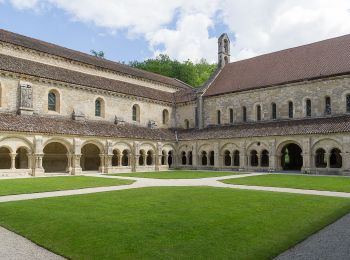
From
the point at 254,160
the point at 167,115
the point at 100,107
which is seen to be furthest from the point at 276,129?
the point at 100,107

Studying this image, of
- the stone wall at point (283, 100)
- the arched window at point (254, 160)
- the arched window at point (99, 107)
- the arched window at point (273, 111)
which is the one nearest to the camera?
the stone wall at point (283, 100)

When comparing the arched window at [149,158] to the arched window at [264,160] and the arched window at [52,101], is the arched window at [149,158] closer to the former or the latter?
the arched window at [52,101]

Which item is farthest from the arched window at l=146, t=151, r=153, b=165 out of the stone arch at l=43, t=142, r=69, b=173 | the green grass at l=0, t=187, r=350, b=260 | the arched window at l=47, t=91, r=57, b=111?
the green grass at l=0, t=187, r=350, b=260

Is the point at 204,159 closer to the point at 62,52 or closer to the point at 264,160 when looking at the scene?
the point at 264,160

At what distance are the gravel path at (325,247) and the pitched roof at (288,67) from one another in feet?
83.8

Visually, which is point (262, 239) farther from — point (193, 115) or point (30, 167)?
point (193, 115)

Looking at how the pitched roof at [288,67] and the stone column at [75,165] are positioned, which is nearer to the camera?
the stone column at [75,165]

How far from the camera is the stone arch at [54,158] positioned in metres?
32.0

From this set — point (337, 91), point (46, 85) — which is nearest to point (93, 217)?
point (46, 85)

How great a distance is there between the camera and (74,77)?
3353 cm

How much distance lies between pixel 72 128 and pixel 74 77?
6.36 metres

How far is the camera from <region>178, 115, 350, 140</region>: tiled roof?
28.3 meters

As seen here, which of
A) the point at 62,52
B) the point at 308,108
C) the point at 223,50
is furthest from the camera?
the point at 223,50

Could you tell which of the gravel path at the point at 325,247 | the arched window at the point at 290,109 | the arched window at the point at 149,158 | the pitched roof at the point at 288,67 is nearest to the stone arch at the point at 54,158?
the arched window at the point at 149,158
